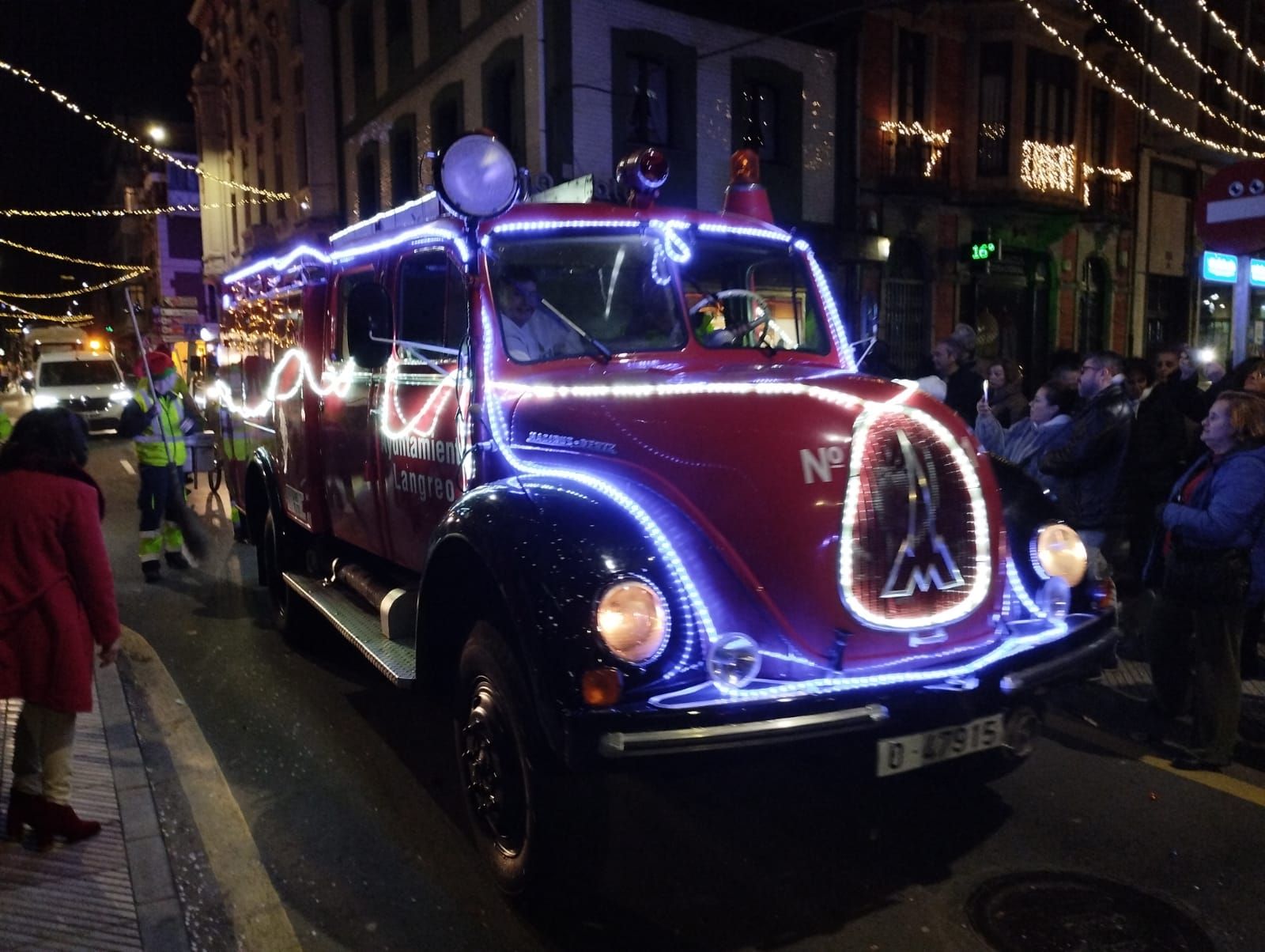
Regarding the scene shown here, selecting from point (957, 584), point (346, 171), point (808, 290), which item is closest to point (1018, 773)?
point (957, 584)

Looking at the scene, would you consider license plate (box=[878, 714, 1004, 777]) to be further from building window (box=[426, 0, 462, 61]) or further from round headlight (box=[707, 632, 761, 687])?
building window (box=[426, 0, 462, 61])

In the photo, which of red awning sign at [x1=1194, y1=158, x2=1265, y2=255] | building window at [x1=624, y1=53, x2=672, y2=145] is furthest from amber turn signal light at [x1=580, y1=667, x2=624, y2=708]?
building window at [x1=624, y1=53, x2=672, y2=145]

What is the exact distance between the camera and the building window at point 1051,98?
19.5m

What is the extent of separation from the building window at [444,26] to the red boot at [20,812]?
1628 centimetres

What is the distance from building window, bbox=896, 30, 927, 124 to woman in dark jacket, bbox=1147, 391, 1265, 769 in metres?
15.4

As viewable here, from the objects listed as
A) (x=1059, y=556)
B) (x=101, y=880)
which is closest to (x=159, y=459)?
(x=101, y=880)

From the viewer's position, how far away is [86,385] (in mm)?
23422

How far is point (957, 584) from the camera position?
3.53 metres

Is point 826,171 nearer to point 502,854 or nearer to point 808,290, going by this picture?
point 808,290

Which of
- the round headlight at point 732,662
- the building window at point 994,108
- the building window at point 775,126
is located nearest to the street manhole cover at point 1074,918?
the round headlight at point 732,662

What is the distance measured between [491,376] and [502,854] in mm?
1857

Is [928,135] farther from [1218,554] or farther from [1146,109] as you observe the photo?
[1218,554]

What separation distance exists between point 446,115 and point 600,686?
57.7 ft

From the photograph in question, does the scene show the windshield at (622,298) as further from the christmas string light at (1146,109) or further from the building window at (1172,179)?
the building window at (1172,179)
